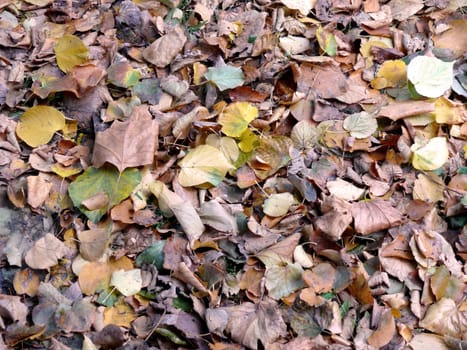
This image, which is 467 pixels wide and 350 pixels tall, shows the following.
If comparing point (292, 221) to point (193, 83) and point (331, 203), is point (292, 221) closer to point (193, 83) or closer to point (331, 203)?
point (331, 203)

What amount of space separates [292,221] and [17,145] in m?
0.88

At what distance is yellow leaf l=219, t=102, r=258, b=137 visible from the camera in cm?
187

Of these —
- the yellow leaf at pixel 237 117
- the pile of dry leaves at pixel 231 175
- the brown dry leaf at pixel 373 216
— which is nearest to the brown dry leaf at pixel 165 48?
the pile of dry leaves at pixel 231 175

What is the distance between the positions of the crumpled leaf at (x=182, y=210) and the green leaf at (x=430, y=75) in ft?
2.80

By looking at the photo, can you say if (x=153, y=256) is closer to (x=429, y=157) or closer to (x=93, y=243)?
(x=93, y=243)

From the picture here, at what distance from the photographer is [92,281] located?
1666mm

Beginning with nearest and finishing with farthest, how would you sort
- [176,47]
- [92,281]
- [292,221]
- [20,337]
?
[20,337]
[92,281]
[292,221]
[176,47]

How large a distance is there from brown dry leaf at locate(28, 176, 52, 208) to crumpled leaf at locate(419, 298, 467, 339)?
1123mm

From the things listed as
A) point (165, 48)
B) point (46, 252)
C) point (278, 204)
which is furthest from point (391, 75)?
point (46, 252)

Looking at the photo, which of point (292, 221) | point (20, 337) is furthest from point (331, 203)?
point (20, 337)

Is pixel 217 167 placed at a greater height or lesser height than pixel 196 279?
greater

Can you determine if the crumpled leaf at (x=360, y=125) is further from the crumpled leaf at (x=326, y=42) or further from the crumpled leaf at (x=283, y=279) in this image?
the crumpled leaf at (x=283, y=279)

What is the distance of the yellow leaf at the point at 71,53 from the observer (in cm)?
203

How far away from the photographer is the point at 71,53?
2.04 m
